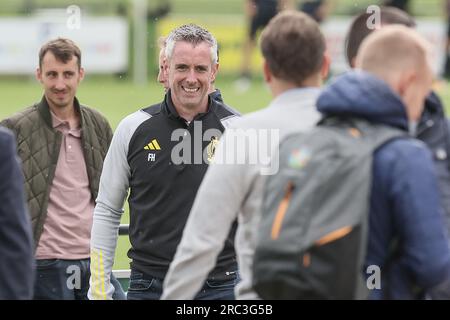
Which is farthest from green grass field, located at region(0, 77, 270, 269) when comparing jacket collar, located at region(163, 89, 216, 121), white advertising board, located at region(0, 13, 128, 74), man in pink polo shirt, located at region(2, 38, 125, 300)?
jacket collar, located at region(163, 89, 216, 121)

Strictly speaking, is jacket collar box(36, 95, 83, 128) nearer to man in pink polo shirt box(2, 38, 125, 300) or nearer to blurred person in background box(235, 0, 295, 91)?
man in pink polo shirt box(2, 38, 125, 300)

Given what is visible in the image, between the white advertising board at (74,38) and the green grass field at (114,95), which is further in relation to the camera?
the white advertising board at (74,38)

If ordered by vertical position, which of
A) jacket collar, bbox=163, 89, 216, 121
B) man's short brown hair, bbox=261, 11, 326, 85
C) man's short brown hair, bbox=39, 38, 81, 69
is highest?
man's short brown hair, bbox=261, 11, 326, 85

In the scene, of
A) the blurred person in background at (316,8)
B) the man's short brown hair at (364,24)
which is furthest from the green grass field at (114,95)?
the man's short brown hair at (364,24)

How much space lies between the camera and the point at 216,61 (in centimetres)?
620

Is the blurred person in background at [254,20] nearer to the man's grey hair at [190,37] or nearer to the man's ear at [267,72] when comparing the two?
the man's grey hair at [190,37]

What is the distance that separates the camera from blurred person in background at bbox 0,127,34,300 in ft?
12.5

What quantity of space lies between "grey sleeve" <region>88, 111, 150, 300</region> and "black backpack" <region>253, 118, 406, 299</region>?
2.25 metres

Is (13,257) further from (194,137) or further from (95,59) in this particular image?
(95,59)

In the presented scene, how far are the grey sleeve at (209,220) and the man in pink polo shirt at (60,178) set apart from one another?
105 inches

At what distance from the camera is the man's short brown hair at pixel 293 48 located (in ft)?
13.6

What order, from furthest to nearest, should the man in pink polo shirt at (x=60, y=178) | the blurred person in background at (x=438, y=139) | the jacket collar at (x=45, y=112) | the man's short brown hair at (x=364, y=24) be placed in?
the jacket collar at (x=45, y=112), the man in pink polo shirt at (x=60, y=178), the man's short brown hair at (x=364, y=24), the blurred person in background at (x=438, y=139)
